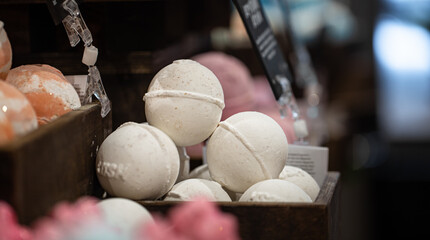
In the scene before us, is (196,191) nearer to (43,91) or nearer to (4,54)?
(43,91)

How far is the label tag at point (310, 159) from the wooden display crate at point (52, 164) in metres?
0.61

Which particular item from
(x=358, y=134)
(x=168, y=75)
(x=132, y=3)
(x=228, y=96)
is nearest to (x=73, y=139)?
(x=168, y=75)

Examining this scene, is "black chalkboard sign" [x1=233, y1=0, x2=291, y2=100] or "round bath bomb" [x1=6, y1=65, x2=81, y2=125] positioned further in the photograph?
"black chalkboard sign" [x1=233, y1=0, x2=291, y2=100]

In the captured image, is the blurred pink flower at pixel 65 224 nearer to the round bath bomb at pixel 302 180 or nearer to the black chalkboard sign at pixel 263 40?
the round bath bomb at pixel 302 180

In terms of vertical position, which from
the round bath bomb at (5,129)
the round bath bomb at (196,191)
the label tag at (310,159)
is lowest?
the label tag at (310,159)

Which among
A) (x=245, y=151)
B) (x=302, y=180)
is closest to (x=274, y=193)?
(x=245, y=151)

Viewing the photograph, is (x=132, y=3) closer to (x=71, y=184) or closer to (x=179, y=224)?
(x=71, y=184)

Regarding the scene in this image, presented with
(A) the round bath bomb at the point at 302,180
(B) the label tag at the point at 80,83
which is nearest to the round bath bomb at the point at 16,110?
(B) the label tag at the point at 80,83

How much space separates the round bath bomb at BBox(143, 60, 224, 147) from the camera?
141 centimetres

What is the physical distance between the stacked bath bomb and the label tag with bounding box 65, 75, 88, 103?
150 millimetres

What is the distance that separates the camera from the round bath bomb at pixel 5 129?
3.32 feet

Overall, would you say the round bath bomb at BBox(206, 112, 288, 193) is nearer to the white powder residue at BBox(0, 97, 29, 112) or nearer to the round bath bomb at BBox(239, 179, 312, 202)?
the round bath bomb at BBox(239, 179, 312, 202)

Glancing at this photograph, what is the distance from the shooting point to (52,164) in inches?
42.4

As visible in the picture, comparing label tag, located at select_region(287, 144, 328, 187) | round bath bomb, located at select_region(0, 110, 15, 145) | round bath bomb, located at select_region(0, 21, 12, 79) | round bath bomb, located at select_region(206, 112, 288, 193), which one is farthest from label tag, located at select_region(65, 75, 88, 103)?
label tag, located at select_region(287, 144, 328, 187)
